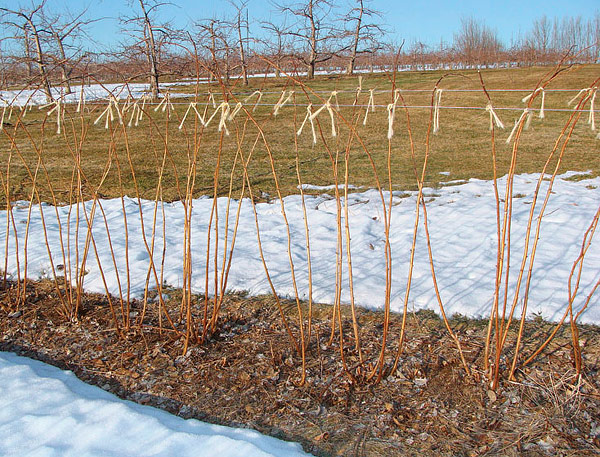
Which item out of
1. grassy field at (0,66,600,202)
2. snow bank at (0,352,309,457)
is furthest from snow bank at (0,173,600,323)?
snow bank at (0,352,309,457)

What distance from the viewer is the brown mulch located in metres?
1.75

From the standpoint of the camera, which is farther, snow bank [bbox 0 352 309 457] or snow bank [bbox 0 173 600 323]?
snow bank [bbox 0 173 600 323]

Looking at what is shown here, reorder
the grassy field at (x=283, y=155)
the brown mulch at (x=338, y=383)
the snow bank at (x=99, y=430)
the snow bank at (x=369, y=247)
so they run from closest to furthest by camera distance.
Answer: the snow bank at (x=99, y=430) → the brown mulch at (x=338, y=383) → the snow bank at (x=369, y=247) → the grassy field at (x=283, y=155)

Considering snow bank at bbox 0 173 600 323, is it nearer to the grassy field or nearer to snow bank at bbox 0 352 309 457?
the grassy field

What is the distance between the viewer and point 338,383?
2080mm

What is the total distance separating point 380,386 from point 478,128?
8.36m

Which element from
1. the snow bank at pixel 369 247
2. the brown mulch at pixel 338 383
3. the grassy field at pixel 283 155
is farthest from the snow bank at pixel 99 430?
the grassy field at pixel 283 155

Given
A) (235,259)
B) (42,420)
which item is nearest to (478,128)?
(235,259)

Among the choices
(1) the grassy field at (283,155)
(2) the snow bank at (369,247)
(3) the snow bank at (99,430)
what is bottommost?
(3) the snow bank at (99,430)

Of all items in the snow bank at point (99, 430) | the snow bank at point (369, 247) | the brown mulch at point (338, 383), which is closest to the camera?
the snow bank at point (99, 430)

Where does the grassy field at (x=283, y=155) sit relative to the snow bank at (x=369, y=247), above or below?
above

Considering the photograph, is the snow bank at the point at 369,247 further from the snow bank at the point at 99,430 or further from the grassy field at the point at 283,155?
the snow bank at the point at 99,430

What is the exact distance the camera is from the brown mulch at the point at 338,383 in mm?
1750

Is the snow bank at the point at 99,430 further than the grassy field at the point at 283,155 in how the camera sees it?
No
